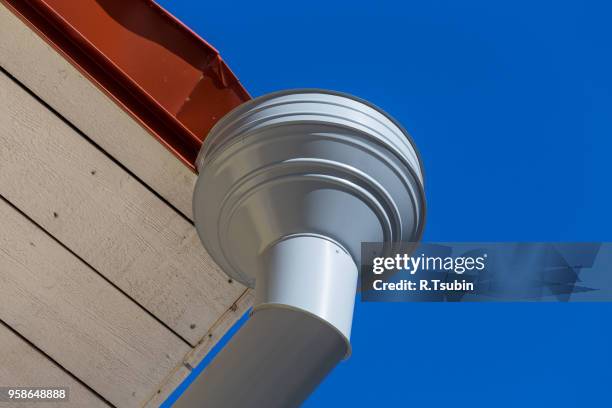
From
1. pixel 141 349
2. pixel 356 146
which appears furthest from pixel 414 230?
pixel 141 349

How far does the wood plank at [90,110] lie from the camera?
132 inches

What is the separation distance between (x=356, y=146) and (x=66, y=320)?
1.50 m

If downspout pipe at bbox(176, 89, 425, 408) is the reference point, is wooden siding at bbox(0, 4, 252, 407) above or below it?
above

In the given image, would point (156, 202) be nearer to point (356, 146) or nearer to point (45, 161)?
point (45, 161)

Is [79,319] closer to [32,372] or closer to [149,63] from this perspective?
[32,372]

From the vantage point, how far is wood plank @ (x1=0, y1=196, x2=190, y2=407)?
145 inches

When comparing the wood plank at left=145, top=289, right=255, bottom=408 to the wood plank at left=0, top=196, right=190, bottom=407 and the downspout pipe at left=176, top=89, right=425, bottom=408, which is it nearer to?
the wood plank at left=0, top=196, right=190, bottom=407

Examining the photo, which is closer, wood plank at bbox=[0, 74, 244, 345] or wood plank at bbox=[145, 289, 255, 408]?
wood plank at bbox=[0, 74, 244, 345]

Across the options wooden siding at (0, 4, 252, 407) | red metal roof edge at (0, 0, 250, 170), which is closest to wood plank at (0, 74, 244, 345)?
wooden siding at (0, 4, 252, 407)

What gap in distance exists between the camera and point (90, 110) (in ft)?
11.2

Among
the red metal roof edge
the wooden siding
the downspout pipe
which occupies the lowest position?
the downspout pipe

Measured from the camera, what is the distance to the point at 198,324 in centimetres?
376

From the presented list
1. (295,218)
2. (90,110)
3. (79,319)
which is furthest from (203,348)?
(295,218)

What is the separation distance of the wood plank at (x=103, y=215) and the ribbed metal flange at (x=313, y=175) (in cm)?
62
